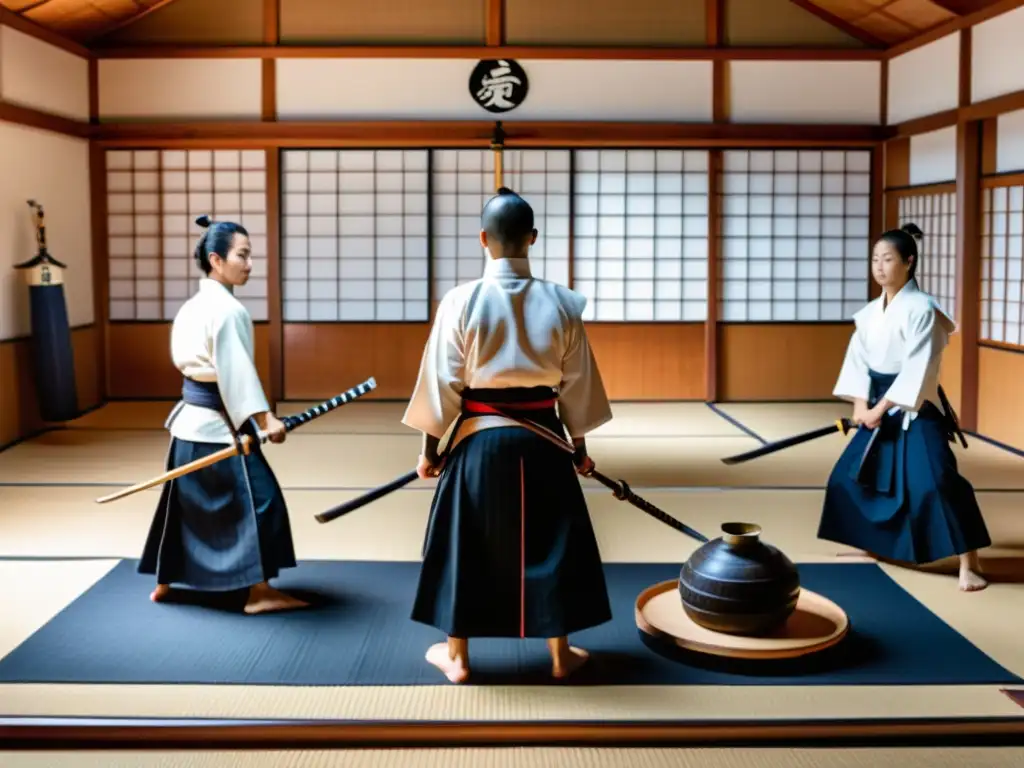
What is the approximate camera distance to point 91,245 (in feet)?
28.0

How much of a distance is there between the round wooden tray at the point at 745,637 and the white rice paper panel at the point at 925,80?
5.00 metres

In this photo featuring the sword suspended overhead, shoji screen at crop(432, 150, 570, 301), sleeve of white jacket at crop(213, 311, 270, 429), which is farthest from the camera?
shoji screen at crop(432, 150, 570, 301)

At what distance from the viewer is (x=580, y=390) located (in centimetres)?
308

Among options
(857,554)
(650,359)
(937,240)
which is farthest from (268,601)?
(937,240)

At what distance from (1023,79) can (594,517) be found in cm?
369

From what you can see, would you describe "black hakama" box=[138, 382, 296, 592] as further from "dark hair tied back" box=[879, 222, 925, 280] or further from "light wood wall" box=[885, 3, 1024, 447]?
"light wood wall" box=[885, 3, 1024, 447]

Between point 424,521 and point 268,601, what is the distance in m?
1.27

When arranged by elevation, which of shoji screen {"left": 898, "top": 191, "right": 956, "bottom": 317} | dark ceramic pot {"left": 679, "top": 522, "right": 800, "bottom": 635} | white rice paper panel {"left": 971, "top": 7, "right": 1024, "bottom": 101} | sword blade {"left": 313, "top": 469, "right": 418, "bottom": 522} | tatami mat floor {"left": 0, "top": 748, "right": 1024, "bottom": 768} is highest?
white rice paper panel {"left": 971, "top": 7, "right": 1024, "bottom": 101}

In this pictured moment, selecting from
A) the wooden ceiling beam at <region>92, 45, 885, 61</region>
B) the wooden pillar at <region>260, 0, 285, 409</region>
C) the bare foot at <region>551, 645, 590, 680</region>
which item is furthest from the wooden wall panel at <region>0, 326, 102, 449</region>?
the bare foot at <region>551, 645, 590, 680</region>

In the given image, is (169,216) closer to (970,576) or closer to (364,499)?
(364,499)

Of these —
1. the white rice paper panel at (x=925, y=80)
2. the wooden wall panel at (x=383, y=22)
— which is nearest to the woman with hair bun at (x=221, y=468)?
the wooden wall panel at (x=383, y=22)

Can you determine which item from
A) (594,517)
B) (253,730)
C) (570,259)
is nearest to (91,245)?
(570,259)

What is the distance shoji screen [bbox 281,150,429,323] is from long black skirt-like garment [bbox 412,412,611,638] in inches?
230

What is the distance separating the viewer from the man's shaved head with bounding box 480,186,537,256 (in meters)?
2.97
